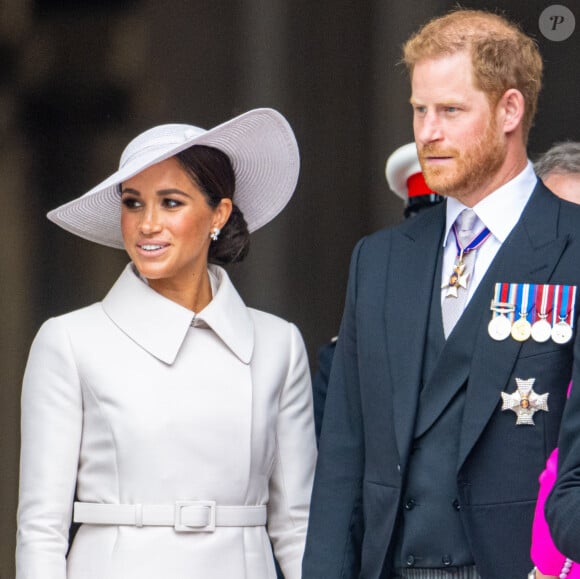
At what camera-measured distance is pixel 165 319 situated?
396cm

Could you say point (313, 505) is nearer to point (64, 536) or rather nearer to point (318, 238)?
point (64, 536)

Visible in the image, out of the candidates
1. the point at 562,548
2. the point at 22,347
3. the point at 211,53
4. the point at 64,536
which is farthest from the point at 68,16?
the point at 562,548

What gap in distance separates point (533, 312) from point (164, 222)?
3.48 feet

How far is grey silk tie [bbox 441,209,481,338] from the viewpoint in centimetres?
346

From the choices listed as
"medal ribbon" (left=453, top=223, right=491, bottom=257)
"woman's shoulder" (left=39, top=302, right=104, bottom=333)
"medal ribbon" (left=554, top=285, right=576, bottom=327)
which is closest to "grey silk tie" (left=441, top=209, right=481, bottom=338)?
"medal ribbon" (left=453, top=223, right=491, bottom=257)

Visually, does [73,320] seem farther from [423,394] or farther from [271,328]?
[423,394]

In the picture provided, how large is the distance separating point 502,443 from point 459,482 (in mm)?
121

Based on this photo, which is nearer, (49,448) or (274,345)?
(49,448)

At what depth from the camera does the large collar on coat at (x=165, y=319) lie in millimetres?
3924

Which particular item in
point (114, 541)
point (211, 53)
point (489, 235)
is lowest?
point (114, 541)

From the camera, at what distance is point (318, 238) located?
5707mm

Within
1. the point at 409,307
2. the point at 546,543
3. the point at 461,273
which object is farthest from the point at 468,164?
the point at 546,543

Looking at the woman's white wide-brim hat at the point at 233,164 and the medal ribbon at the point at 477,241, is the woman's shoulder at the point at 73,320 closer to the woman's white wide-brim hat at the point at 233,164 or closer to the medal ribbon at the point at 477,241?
the woman's white wide-brim hat at the point at 233,164

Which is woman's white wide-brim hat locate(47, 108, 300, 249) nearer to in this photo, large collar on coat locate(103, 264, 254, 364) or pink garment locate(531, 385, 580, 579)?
large collar on coat locate(103, 264, 254, 364)
